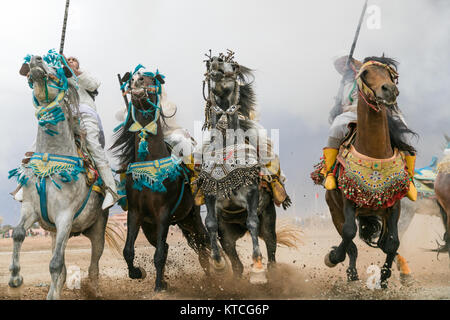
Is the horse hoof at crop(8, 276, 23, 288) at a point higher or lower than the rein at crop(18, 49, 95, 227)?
lower

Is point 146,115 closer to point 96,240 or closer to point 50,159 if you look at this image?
point 50,159

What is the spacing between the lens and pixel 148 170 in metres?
6.38

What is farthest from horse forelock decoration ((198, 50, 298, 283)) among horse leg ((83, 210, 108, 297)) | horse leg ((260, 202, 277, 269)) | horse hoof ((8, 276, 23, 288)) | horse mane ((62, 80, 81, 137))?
horse hoof ((8, 276, 23, 288))

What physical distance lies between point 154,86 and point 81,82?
1.22 m

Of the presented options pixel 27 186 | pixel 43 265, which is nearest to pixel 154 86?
pixel 27 186

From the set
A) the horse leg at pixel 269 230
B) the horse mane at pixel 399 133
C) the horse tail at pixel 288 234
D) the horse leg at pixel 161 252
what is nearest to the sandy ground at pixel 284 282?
the horse leg at pixel 161 252

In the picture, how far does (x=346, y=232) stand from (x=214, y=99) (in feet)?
7.59

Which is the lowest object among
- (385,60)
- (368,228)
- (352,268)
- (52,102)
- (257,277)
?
(352,268)

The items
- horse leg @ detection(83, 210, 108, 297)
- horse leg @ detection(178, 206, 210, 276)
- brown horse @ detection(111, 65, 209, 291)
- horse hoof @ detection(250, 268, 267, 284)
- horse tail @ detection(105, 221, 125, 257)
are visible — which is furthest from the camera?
horse tail @ detection(105, 221, 125, 257)

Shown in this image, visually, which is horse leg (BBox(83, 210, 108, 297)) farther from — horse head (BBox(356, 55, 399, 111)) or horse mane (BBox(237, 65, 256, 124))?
horse head (BBox(356, 55, 399, 111))

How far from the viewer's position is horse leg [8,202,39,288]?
501 cm

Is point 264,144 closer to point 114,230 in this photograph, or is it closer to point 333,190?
point 333,190

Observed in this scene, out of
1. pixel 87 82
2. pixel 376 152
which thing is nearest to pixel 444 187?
pixel 376 152

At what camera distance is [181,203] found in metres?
7.00
